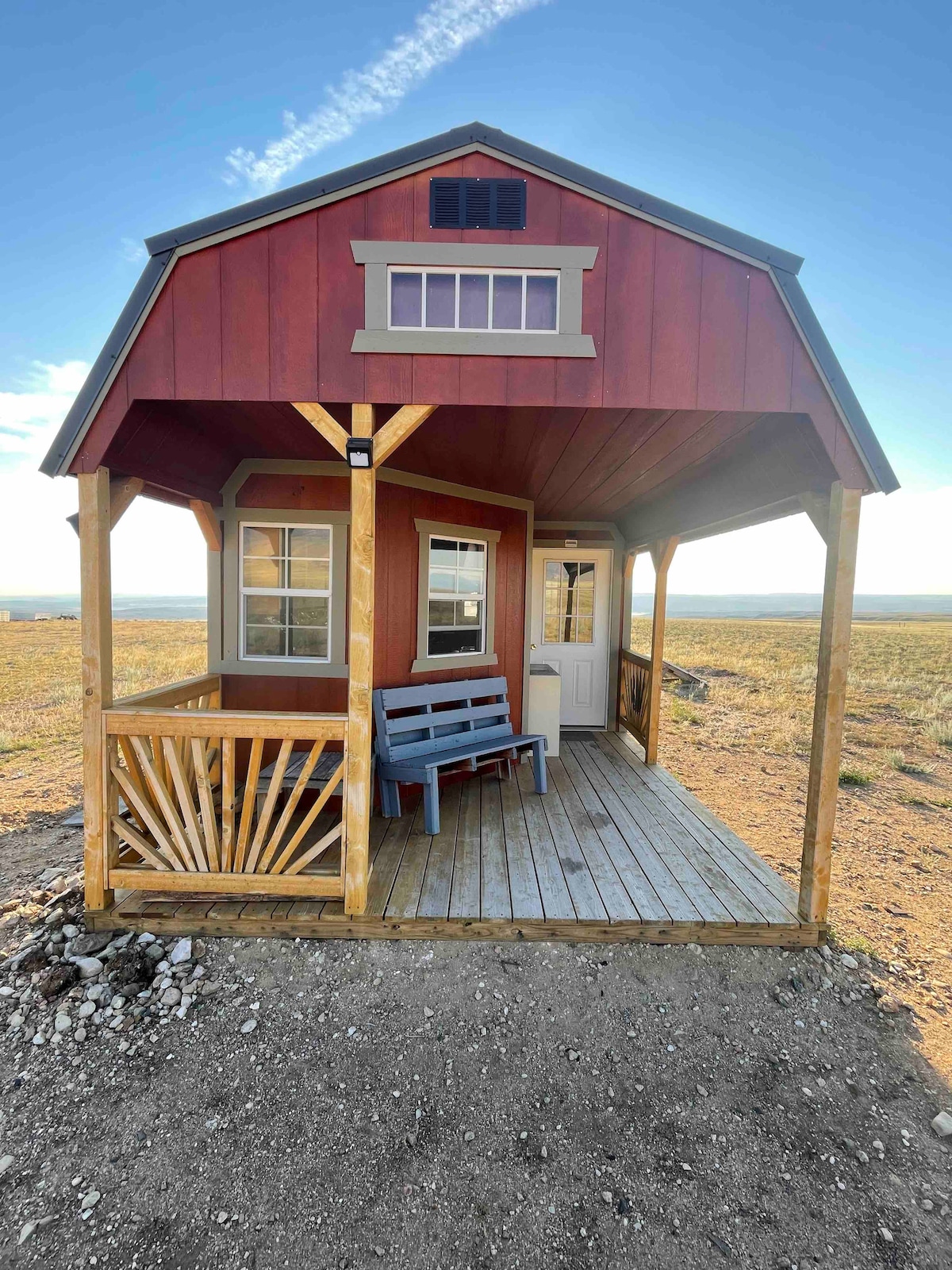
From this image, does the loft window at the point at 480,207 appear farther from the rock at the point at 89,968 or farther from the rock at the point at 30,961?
the rock at the point at 30,961

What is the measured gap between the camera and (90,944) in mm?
2842

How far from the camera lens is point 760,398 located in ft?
9.30

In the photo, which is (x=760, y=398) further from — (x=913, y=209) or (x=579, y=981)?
(x=913, y=209)

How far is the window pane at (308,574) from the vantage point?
437cm

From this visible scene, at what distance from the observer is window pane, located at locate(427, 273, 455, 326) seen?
2.90 metres

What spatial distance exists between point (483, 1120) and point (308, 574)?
145 inches

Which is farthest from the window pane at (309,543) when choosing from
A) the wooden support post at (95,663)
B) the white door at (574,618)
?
the white door at (574,618)

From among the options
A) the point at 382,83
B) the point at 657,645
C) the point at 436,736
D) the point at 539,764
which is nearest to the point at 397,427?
A: the point at 436,736

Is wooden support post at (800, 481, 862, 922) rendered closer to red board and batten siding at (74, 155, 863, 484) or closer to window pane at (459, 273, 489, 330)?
red board and batten siding at (74, 155, 863, 484)

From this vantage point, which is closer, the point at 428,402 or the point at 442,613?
the point at 428,402

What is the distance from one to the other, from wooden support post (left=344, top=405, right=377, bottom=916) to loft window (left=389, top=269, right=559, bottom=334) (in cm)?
64

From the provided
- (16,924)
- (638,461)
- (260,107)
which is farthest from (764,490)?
(260,107)

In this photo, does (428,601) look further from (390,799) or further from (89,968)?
(89,968)

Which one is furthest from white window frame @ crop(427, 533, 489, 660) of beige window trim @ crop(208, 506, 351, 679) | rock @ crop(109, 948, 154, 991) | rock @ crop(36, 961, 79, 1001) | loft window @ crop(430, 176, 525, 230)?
rock @ crop(36, 961, 79, 1001)
